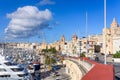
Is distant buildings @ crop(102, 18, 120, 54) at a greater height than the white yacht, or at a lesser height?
greater

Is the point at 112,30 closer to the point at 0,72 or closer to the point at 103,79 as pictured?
the point at 0,72

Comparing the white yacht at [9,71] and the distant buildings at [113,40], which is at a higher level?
the distant buildings at [113,40]

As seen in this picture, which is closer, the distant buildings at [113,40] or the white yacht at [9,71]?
the white yacht at [9,71]

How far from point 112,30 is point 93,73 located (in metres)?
127

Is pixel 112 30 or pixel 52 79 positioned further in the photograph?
pixel 112 30

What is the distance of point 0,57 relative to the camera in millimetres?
48375

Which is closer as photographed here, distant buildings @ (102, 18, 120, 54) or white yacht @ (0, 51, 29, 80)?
white yacht @ (0, 51, 29, 80)

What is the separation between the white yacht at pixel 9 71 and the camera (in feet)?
147

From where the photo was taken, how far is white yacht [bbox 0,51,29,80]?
44.8 m

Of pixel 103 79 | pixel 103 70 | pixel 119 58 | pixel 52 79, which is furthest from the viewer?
pixel 119 58

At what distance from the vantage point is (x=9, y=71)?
148 ft

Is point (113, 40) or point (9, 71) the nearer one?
point (9, 71)

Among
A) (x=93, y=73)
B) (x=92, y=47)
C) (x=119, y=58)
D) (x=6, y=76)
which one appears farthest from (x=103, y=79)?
(x=92, y=47)

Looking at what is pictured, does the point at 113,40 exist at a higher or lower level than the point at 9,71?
higher
